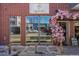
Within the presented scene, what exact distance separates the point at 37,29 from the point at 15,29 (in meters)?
0.34

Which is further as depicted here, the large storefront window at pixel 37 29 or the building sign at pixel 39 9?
the large storefront window at pixel 37 29

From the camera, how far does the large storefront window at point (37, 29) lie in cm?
371

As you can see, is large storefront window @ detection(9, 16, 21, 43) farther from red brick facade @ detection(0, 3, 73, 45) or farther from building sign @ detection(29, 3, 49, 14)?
building sign @ detection(29, 3, 49, 14)

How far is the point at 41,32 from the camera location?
148 inches

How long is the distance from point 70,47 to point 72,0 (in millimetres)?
1015

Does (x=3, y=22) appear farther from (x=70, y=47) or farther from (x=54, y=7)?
(x=70, y=47)

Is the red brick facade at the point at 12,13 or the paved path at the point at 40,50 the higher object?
the red brick facade at the point at 12,13

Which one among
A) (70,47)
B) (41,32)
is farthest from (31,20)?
(70,47)

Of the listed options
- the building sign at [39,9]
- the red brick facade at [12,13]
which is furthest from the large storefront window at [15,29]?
the building sign at [39,9]

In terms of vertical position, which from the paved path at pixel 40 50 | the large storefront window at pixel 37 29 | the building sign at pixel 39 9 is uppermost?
the building sign at pixel 39 9

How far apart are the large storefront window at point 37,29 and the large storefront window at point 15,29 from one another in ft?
0.46

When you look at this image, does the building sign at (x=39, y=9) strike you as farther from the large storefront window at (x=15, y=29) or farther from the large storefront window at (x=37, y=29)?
the large storefront window at (x=15, y=29)

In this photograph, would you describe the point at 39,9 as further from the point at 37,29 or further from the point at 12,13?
the point at 12,13

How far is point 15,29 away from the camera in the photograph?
3.73 m
